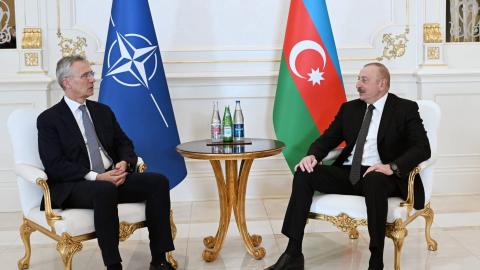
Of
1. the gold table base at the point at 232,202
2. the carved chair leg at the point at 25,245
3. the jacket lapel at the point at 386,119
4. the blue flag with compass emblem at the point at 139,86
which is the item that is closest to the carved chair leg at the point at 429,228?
the jacket lapel at the point at 386,119

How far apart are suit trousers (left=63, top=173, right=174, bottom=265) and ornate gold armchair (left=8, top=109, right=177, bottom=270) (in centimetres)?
6

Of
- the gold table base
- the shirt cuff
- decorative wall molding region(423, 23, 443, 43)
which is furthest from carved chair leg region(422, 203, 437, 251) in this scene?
the shirt cuff

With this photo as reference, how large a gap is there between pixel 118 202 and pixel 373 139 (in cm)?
154

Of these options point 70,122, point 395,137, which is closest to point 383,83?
point 395,137

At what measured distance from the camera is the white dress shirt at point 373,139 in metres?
3.96

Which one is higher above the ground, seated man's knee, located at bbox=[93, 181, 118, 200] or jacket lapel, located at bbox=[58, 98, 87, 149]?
jacket lapel, located at bbox=[58, 98, 87, 149]

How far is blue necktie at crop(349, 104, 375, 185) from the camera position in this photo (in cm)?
388

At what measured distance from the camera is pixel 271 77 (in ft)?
18.3

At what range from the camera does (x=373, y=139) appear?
3.96 m

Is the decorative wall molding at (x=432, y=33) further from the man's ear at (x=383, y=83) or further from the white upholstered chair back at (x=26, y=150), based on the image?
the white upholstered chair back at (x=26, y=150)

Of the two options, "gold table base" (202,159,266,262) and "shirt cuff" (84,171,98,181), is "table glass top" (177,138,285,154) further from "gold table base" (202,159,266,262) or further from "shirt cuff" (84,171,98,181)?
"shirt cuff" (84,171,98,181)

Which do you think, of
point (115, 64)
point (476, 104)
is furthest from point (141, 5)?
point (476, 104)

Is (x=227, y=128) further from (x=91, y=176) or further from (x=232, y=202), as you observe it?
(x=91, y=176)

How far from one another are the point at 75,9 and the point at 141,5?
3.23 ft
